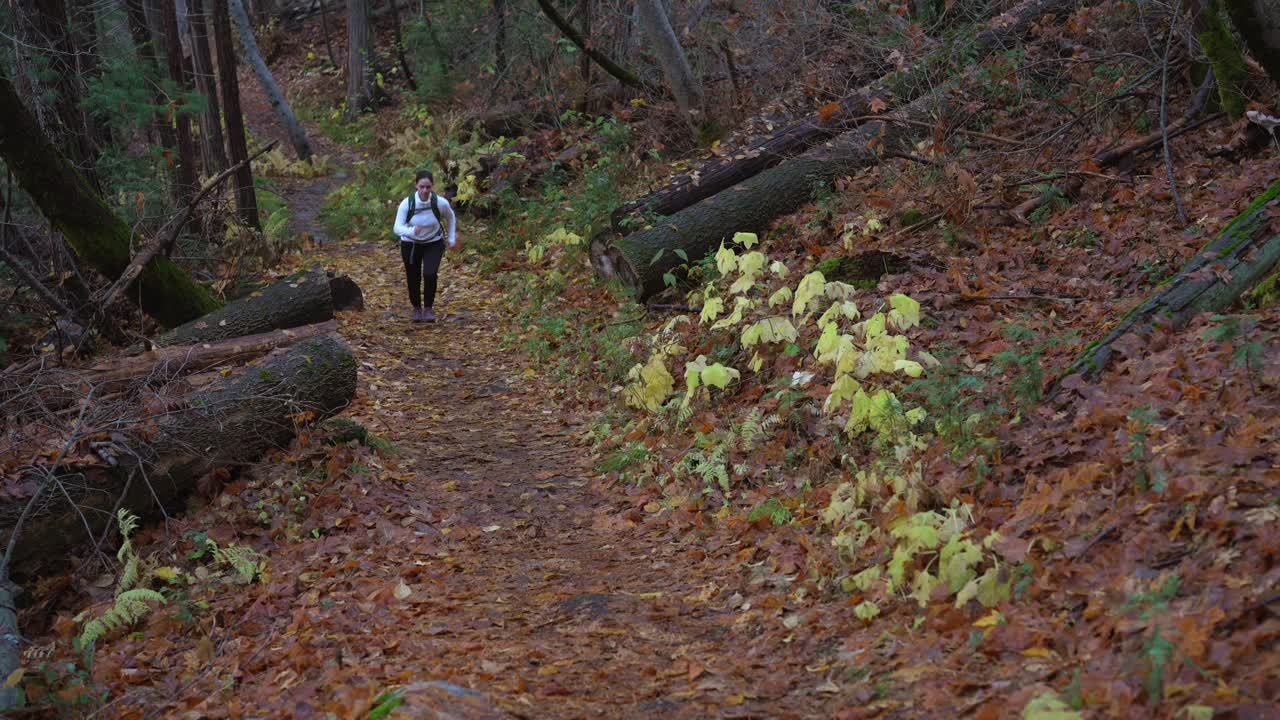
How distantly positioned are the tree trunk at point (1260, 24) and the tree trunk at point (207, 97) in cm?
1438

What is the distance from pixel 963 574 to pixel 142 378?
20.5 ft

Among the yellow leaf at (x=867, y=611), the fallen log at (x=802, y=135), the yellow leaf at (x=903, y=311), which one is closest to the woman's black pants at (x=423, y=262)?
the fallen log at (x=802, y=135)

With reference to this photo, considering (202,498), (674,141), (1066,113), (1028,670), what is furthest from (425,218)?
(1028,670)

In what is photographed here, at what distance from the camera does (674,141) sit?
44.9 ft

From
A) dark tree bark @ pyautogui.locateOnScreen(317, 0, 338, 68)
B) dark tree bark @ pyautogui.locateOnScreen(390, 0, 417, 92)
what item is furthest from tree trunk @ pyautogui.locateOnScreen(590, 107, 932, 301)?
dark tree bark @ pyautogui.locateOnScreen(317, 0, 338, 68)

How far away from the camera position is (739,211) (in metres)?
10.2

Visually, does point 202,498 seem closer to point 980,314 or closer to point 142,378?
point 142,378

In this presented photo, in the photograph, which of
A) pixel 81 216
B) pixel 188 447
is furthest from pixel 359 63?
pixel 188 447

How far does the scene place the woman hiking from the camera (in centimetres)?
1116

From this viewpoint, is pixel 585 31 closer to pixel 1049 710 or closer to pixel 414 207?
pixel 414 207

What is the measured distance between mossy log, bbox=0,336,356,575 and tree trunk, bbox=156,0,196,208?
711 centimetres

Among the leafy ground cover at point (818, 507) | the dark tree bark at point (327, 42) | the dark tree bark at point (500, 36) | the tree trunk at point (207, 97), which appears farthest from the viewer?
the dark tree bark at point (327, 42)

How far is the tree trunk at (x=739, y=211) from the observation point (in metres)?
9.82

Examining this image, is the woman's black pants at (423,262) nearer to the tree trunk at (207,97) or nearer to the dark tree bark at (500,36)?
the tree trunk at (207,97)
